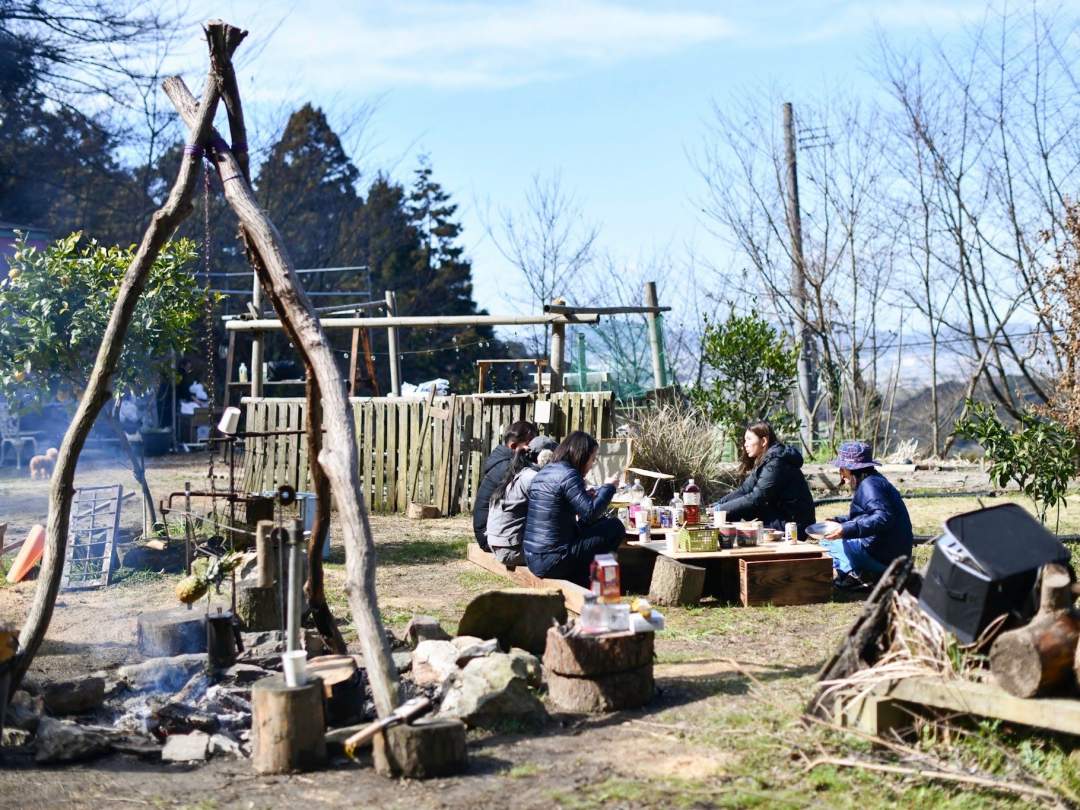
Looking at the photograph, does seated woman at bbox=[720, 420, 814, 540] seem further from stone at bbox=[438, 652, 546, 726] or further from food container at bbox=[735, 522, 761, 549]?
stone at bbox=[438, 652, 546, 726]

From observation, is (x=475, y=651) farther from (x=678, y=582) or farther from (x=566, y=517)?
(x=678, y=582)

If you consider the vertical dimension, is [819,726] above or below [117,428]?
below

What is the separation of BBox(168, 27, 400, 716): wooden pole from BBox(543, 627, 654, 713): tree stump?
Answer: 960 millimetres

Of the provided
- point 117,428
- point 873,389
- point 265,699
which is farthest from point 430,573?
point 873,389

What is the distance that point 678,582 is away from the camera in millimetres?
8336

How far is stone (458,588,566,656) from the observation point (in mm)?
6645

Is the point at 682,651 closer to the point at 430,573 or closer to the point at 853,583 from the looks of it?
the point at 853,583

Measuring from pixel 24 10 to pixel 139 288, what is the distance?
1412 centimetres

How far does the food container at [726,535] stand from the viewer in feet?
28.9

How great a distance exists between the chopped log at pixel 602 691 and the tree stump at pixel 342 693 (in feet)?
3.19

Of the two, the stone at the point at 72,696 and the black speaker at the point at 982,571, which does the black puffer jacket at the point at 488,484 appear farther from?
the black speaker at the point at 982,571

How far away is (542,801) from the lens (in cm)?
446

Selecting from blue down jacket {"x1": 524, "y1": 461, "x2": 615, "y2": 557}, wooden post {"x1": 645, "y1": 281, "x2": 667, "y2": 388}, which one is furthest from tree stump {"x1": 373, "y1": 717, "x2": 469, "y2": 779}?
wooden post {"x1": 645, "y1": 281, "x2": 667, "y2": 388}

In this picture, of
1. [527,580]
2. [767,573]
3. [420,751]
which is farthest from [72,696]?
[767,573]
